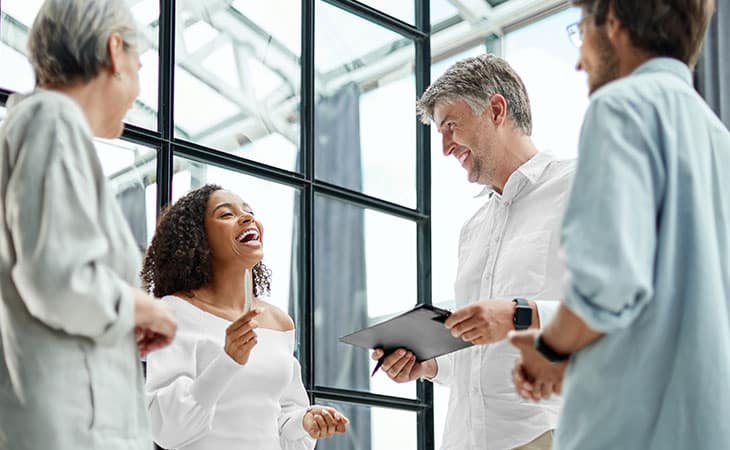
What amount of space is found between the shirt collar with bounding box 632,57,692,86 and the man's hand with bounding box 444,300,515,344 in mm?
801

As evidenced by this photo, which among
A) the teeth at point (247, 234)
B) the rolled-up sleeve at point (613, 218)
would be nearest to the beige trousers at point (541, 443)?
the teeth at point (247, 234)

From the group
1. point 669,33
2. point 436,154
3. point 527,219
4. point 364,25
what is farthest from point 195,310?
point 436,154

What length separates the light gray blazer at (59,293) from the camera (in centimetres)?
148

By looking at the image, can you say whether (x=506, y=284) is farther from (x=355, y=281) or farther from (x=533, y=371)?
(x=355, y=281)

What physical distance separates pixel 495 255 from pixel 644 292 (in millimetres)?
1316

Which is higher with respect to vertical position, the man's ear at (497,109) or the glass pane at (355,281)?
the man's ear at (497,109)

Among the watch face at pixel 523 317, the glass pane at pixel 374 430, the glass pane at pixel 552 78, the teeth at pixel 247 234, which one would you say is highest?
the glass pane at pixel 552 78

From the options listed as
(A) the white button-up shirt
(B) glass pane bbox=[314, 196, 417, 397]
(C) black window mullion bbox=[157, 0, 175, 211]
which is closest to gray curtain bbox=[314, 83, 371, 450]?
(B) glass pane bbox=[314, 196, 417, 397]

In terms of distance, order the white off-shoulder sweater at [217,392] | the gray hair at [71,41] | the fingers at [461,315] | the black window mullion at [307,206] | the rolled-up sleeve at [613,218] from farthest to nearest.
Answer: the black window mullion at [307,206], the white off-shoulder sweater at [217,392], the fingers at [461,315], the gray hair at [71,41], the rolled-up sleeve at [613,218]

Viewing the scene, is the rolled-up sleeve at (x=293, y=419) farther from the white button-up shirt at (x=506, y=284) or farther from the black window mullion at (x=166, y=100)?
the black window mullion at (x=166, y=100)

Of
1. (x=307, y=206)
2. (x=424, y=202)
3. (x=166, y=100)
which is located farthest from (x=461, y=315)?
(x=424, y=202)

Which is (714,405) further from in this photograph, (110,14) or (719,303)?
(110,14)

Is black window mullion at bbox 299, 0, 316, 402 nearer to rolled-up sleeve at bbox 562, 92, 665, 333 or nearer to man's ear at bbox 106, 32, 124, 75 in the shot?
man's ear at bbox 106, 32, 124, 75

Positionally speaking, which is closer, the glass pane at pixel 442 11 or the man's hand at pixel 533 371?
the man's hand at pixel 533 371
